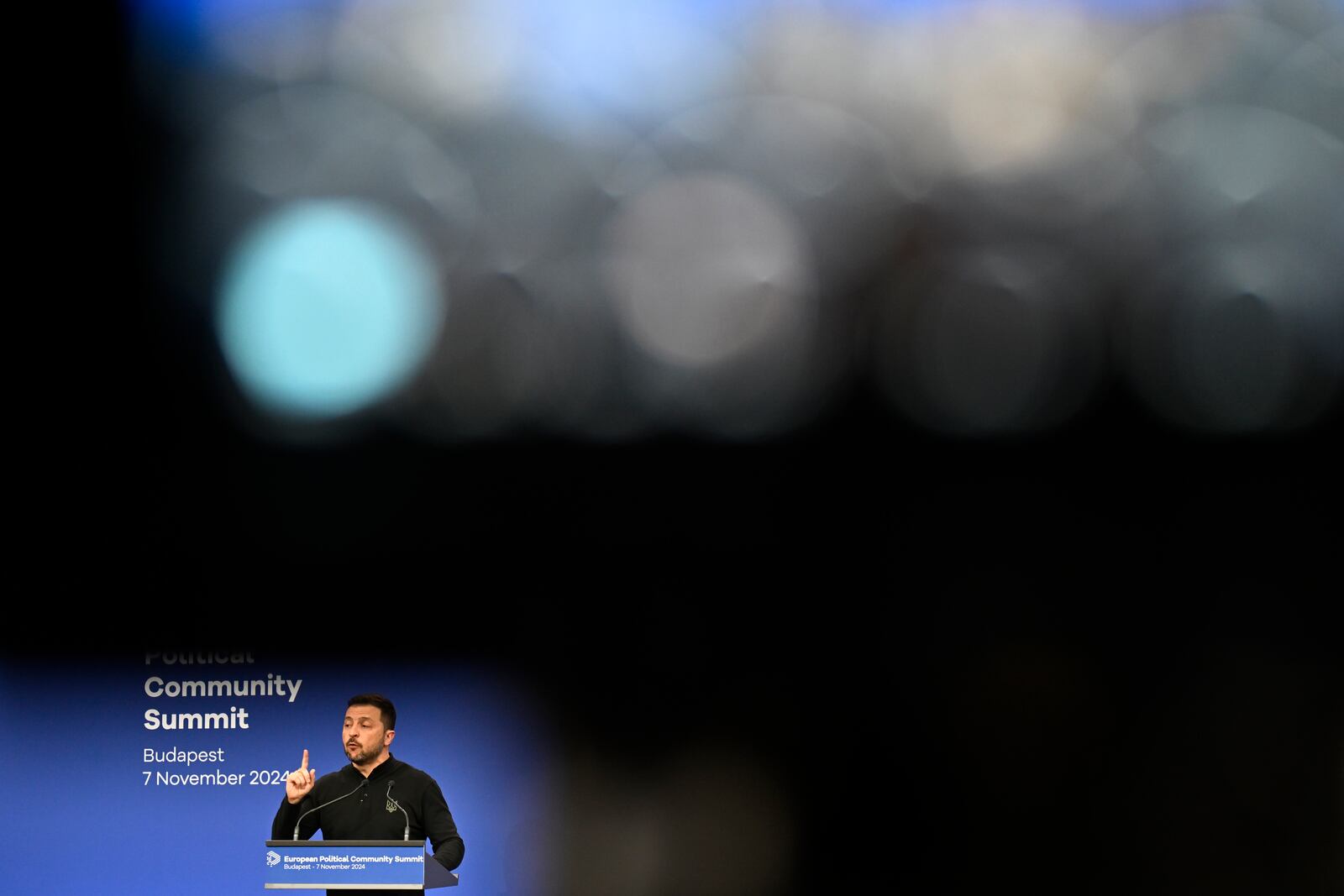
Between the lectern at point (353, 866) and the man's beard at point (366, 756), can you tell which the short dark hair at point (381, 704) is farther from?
the lectern at point (353, 866)

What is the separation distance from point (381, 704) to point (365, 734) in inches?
3.6

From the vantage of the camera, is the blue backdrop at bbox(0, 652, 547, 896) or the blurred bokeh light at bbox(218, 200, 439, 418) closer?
the blue backdrop at bbox(0, 652, 547, 896)

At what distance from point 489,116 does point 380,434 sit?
921 mm

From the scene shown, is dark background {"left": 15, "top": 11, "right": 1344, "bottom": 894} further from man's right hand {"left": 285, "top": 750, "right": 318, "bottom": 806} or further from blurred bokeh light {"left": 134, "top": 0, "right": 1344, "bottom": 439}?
man's right hand {"left": 285, "top": 750, "right": 318, "bottom": 806}

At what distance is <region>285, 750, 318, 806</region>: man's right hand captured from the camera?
355cm

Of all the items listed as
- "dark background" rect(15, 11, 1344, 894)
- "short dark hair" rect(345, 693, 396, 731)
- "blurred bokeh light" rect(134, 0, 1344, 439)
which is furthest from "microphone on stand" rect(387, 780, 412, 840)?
"blurred bokeh light" rect(134, 0, 1344, 439)

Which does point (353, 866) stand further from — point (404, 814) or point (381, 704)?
point (381, 704)

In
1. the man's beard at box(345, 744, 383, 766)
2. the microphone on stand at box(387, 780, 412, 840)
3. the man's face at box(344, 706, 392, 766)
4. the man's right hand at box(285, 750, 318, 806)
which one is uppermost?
the man's face at box(344, 706, 392, 766)

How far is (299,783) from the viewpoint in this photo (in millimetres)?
3557

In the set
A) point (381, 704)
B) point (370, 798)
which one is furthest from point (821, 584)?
point (370, 798)

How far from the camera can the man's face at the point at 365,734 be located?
3.58m

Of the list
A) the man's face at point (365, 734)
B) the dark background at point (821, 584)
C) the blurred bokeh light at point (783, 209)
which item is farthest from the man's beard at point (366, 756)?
the blurred bokeh light at point (783, 209)

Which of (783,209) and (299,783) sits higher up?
(783,209)

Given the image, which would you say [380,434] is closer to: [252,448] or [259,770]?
[252,448]
